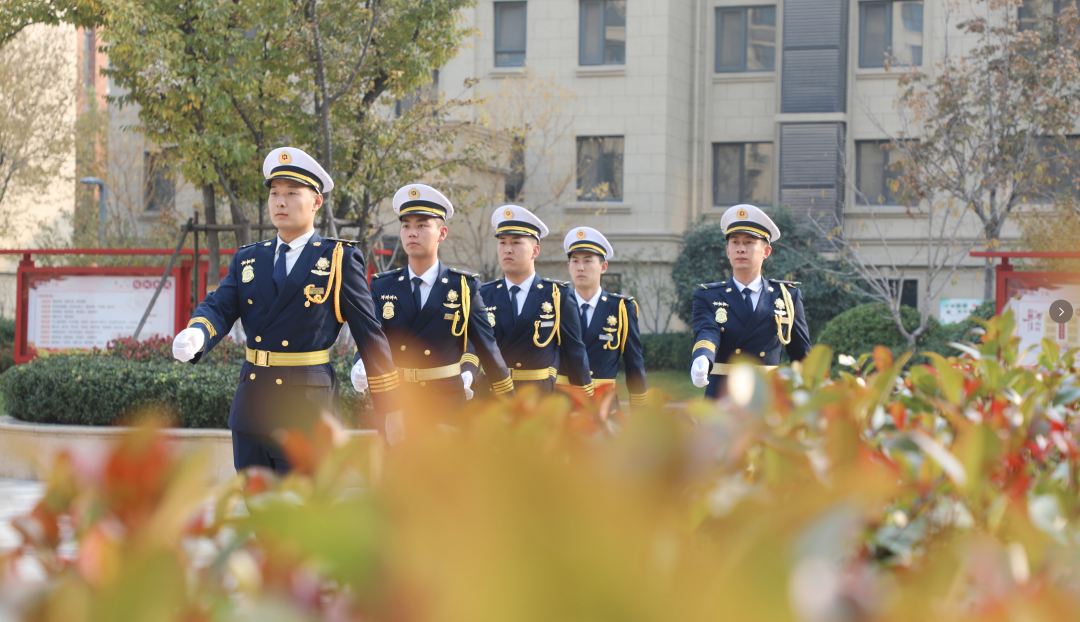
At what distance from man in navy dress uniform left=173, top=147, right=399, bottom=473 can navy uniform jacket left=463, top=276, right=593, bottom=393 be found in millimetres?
1937

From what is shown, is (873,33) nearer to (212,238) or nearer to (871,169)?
(871,169)

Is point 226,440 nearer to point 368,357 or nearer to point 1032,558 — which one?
point 368,357

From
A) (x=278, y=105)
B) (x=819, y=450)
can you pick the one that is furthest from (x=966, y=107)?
(x=819, y=450)

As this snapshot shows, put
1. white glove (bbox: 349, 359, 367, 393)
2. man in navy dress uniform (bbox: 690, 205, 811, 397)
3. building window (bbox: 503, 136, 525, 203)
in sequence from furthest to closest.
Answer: building window (bbox: 503, 136, 525, 203), man in navy dress uniform (bbox: 690, 205, 811, 397), white glove (bbox: 349, 359, 367, 393)

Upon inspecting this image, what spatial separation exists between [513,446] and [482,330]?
16.2 feet

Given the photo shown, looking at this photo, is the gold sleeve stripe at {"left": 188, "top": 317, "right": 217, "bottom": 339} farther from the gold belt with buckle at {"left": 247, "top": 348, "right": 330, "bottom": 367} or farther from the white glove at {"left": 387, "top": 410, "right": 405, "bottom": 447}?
the white glove at {"left": 387, "top": 410, "right": 405, "bottom": 447}

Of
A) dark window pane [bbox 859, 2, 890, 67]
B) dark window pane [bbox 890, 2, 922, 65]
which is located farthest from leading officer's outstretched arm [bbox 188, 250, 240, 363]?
dark window pane [bbox 859, 2, 890, 67]

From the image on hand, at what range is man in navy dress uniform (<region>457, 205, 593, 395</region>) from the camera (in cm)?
654

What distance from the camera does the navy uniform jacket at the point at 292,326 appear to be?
4.41 m

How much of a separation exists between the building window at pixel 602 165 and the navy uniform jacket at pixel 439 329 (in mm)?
15013

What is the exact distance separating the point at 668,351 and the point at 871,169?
600 centimetres

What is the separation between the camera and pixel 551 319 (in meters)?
6.55

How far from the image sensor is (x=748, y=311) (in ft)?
20.7

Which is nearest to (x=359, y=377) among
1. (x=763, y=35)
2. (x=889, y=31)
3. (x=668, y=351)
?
(x=668, y=351)
